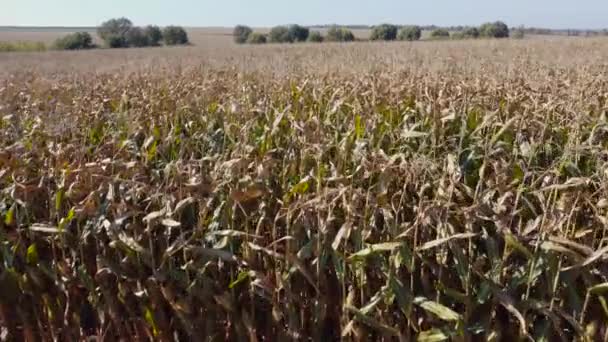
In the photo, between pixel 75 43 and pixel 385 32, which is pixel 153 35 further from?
pixel 385 32

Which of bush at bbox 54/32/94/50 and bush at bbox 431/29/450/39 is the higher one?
bush at bbox 431/29/450/39

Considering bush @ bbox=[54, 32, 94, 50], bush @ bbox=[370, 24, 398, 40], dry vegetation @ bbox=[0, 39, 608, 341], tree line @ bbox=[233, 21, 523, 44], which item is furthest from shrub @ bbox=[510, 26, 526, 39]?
dry vegetation @ bbox=[0, 39, 608, 341]

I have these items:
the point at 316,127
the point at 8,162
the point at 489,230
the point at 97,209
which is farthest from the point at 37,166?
the point at 489,230

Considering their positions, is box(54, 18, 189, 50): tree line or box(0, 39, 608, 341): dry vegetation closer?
box(0, 39, 608, 341): dry vegetation

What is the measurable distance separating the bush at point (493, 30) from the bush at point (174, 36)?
23549 mm

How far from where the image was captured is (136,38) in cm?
3142

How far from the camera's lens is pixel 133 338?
2113 millimetres

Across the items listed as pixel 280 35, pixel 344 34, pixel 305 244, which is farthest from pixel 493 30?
pixel 305 244

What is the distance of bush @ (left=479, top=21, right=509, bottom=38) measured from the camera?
3966cm

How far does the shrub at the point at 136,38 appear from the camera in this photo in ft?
99.4

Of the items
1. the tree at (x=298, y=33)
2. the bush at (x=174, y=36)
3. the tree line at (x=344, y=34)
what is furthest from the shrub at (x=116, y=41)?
the tree at (x=298, y=33)

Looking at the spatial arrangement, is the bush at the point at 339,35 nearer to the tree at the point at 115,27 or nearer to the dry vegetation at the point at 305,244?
the tree at the point at 115,27

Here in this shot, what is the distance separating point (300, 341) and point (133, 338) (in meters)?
0.75

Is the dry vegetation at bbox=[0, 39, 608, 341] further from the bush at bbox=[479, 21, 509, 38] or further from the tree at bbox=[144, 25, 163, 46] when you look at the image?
the bush at bbox=[479, 21, 509, 38]
